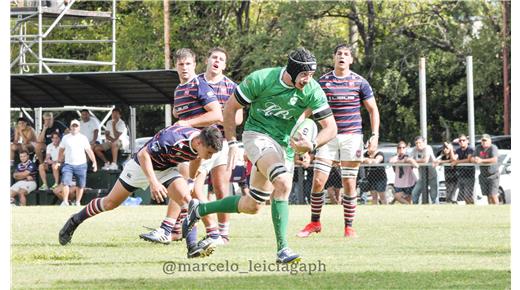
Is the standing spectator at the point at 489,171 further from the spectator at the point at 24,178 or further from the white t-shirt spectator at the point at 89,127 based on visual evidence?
the spectator at the point at 24,178

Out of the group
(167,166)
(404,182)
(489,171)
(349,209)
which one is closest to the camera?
(167,166)

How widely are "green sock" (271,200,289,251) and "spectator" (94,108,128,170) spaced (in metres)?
16.4

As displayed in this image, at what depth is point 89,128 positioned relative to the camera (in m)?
27.8

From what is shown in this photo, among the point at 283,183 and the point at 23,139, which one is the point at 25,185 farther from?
the point at 283,183

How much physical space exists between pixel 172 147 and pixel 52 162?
15894 mm

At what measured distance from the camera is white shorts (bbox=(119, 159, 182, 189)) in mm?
12117

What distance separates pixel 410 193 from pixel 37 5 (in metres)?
13.8

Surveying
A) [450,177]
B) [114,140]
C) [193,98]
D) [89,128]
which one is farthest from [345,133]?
[89,128]

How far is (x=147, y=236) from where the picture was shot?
13383 millimetres

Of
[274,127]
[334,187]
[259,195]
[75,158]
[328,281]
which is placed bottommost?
[328,281]

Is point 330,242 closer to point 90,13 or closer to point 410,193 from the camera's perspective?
point 410,193

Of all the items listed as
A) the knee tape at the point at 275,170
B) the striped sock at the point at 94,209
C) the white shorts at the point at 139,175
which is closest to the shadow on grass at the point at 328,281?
the knee tape at the point at 275,170

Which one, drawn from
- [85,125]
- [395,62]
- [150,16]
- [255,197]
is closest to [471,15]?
[395,62]

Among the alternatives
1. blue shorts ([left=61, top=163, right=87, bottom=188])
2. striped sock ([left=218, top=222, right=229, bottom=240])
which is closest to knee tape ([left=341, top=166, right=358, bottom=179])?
striped sock ([left=218, top=222, right=229, bottom=240])
